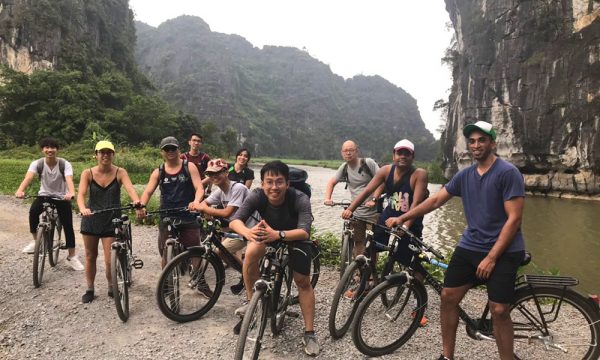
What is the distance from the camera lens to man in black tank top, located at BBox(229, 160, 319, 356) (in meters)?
3.27

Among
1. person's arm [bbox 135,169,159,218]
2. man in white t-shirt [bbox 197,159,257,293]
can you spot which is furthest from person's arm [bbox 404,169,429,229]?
person's arm [bbox 135,169,159,218]

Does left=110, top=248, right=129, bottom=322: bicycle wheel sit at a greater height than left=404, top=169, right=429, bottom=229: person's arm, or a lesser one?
lesser

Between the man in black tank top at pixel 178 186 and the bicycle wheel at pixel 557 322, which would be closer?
the bicycle wheel at pixel 557 322

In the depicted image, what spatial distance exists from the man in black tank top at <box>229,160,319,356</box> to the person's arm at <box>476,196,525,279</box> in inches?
59.0

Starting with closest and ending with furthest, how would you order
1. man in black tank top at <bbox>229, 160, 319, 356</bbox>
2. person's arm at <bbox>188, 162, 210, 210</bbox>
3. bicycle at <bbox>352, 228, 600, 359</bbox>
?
bicycle at <bbox>352, 228, 600, 359</bbox>, man in black tank top at <bbox>229, 160, 319, 356</bbox>, person's arm at <bbox>188, 162, 210, 210</bbox>

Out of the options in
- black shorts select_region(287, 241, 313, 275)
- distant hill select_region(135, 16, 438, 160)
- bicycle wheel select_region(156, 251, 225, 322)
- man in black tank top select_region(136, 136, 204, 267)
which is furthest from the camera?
distant hill select_region(135, 16, 438, 160)

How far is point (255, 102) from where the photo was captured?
16388cm

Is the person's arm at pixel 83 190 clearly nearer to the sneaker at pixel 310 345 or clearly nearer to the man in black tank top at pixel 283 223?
the man in black tank top at pixel 283 223

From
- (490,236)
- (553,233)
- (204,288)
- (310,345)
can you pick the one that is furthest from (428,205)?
(553,233)

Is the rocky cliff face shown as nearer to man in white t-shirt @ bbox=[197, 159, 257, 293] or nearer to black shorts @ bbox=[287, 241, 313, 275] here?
man in white t-shirt @ bbox=[197, 159, 257, 293]

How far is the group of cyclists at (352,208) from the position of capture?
2879 millimetres

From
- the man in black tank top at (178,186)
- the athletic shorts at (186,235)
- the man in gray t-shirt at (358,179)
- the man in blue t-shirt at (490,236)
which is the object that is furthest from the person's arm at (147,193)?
the man in blue t-shirt at (490,236)

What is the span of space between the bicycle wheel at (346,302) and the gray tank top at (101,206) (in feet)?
9.64

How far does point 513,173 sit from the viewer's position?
2.81m
